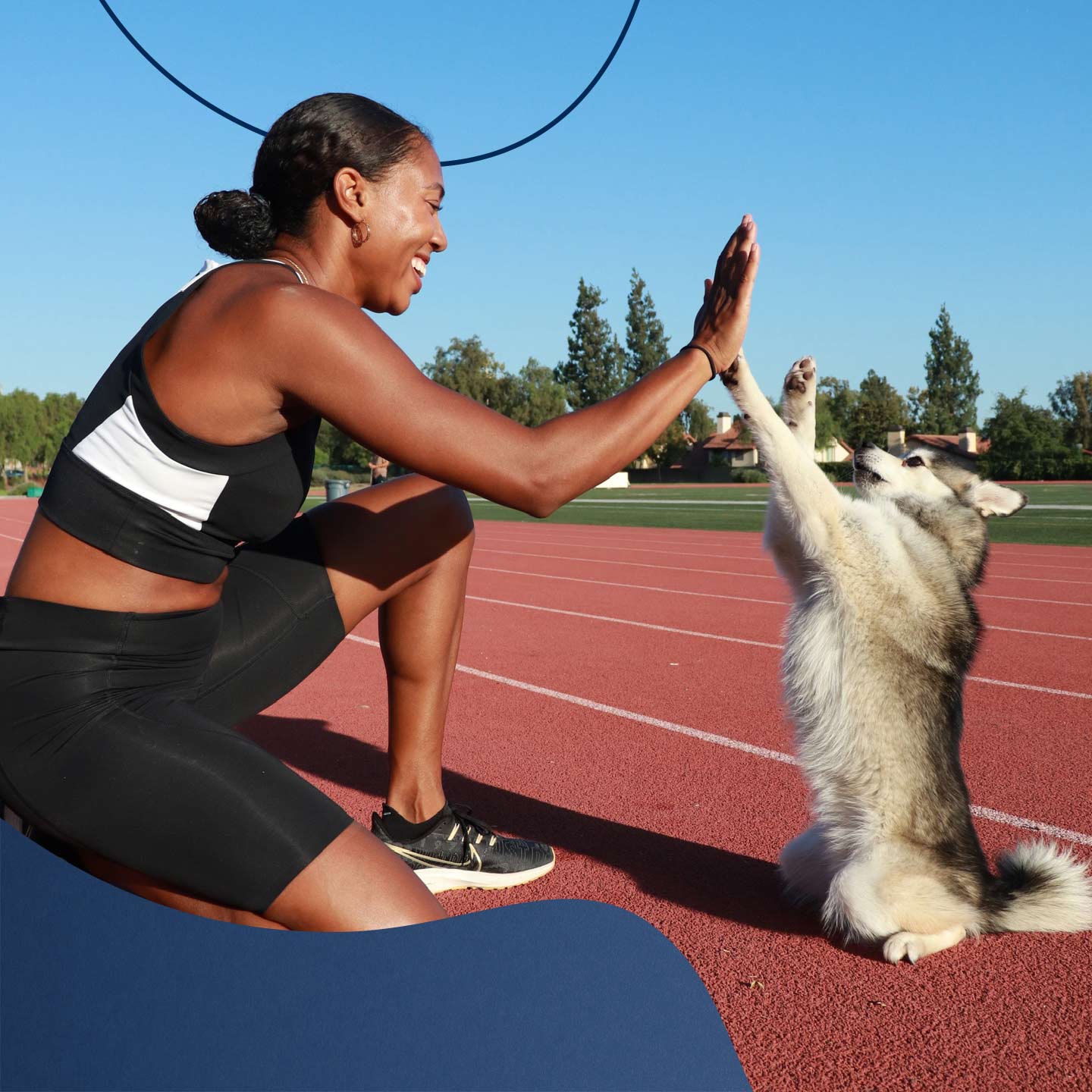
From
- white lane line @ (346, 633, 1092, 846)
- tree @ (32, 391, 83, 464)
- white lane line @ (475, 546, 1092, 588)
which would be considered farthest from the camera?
tree @ (32, 391, 83, 464)

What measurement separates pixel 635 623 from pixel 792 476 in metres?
6.84

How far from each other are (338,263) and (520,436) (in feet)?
2.48

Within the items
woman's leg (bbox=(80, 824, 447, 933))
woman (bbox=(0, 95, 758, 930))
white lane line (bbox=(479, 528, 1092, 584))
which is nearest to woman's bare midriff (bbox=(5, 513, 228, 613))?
woman (bbox=(0, 95, 758, 930))

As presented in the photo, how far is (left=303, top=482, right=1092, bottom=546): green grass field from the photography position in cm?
2178

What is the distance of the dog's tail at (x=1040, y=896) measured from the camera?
10.9 ft

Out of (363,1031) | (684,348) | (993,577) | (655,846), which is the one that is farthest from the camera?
(993,577)

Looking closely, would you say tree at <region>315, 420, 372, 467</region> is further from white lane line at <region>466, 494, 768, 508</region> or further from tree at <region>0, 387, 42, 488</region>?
white lane line at <region>466, 494, 768, 508</region>

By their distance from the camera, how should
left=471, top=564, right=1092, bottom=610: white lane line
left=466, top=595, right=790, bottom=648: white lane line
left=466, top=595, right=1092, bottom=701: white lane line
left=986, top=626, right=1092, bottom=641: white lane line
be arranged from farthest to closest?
left=471, top=564, right=1092, bottom=610: white lane line, left=986, top=626, right=1092, bottom=641: white lane line, left=466, top=595, right=790, bottom=648: white lane line, left=466, top=595, right=1092, bottom=701: white lane line

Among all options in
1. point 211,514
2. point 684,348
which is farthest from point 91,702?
point 684,348

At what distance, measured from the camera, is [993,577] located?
14406 millimetres

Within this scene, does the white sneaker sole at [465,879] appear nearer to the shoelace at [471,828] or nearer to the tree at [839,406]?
the shoelace at [471,828]

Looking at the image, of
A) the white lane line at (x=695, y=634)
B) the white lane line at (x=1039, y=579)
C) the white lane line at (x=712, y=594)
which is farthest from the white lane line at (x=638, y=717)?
the white lane line at (x=1039, y=579)

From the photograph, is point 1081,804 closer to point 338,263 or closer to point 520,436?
point 520,436

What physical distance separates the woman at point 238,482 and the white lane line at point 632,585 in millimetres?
8018
